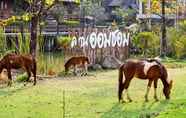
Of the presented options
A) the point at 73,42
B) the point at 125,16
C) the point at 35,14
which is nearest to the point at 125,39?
the point at 73,42

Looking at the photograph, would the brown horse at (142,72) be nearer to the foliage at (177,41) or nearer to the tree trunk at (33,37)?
the tree trunk at (33,37)

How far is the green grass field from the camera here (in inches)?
436

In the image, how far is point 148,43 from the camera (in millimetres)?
29453

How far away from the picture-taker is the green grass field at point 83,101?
436 inches

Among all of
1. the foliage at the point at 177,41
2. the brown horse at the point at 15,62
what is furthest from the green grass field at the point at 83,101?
the foliage at the point at 177,41

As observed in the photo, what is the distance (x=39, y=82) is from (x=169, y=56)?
13196mm

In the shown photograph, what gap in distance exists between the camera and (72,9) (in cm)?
4619

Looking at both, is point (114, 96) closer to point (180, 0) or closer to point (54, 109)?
point (54, 109)

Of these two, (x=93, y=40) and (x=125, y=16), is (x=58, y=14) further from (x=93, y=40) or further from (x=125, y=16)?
(x=93, y=40)

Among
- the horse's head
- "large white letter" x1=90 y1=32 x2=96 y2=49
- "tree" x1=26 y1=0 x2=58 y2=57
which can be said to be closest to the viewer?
the horse's head

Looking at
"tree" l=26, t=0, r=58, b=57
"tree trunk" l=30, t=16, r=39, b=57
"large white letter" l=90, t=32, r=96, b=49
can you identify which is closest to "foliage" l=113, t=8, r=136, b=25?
"large white letter" l=90, t=32, r=96, b=49

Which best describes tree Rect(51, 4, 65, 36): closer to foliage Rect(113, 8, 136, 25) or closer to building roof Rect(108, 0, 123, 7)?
foliage Rect(113, 8, 136, 25)

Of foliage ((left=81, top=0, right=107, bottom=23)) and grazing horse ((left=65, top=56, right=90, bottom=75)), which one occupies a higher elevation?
foliage ((left=81, top=0, right=107, bottom=23))

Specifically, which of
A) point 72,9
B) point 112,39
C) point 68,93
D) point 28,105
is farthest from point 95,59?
point 72,9
